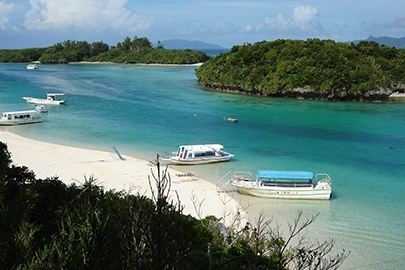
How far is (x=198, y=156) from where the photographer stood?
23359 millimetres

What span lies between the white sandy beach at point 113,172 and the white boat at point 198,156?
994 millimetres

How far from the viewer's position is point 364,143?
28734mm

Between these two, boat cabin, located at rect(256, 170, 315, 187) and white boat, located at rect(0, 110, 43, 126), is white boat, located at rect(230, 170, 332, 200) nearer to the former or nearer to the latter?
boat cabin, located at rect(256, 170, 315, 187)

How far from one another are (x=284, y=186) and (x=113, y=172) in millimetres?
7999

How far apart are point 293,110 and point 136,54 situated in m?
77.6

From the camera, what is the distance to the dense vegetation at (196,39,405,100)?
159 ft

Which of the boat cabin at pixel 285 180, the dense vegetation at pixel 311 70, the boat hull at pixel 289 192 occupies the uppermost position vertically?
the dense vegetation at pixel 311 70

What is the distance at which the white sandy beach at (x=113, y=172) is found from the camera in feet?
57.0

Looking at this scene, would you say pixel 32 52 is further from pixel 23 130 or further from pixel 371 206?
pixel 371 206

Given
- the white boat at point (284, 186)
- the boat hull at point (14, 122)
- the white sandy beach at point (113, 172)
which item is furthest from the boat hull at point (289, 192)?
the boat hull at point (14, 122)

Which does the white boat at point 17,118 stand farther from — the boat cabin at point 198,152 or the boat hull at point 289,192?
the boat hull at point 289,192

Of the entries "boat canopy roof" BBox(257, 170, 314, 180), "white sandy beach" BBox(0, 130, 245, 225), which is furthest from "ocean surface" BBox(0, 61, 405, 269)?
"white sandy beach" BBox(0, 130, 245, 225)

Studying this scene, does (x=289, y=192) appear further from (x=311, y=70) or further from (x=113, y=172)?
(x=311, y=70)

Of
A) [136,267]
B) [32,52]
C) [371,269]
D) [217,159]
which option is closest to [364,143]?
[217,159]
